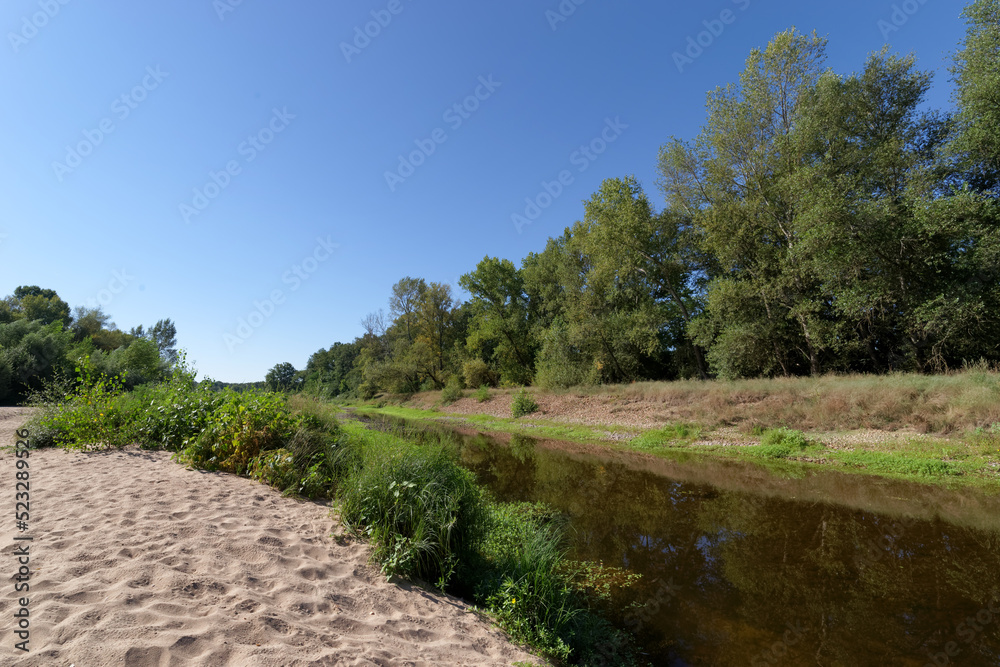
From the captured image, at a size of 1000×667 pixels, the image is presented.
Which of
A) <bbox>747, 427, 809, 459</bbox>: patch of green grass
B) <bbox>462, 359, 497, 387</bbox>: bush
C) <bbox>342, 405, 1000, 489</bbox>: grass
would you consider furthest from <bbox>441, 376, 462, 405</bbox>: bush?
<bbox>747, 427, 809, 459</bbox>: patch of green grass

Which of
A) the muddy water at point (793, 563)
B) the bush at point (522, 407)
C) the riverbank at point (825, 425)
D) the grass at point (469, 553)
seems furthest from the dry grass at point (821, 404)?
the grass at point (469, 553)

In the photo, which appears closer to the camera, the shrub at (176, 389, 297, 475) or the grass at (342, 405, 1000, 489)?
the shrub at (176, 389, 297, 475)

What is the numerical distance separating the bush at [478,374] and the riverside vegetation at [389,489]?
34.1 meters

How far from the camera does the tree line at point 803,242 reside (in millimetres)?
16031

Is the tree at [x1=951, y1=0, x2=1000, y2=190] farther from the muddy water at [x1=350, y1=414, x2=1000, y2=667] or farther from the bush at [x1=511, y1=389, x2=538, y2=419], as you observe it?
the bush at [x1=511, y1=389, x2=538, y2=419]

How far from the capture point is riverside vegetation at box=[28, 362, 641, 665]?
4.61m

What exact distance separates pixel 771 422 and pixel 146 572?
748 inches

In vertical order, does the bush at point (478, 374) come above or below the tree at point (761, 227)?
below

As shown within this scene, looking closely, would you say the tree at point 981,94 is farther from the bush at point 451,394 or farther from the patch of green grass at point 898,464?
the bush at point 451,394

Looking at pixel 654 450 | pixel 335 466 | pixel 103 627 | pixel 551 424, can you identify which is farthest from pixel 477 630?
pixel 551 424

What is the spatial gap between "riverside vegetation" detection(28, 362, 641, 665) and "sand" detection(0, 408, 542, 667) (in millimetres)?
402

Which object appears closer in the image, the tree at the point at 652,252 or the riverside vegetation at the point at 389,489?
the riverside vegetation at the point at 389,489

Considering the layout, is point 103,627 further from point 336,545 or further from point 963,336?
point 963,336

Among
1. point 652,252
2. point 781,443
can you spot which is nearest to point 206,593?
point 781,443
